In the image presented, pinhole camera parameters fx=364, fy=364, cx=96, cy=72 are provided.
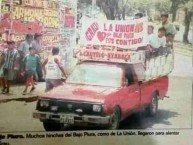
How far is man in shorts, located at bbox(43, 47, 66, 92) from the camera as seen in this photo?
3.99 ft

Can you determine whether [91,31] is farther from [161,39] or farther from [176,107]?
[176,107]

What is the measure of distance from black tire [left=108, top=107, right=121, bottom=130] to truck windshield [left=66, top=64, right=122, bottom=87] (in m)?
0.09

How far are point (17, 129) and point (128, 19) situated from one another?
→ 527mm

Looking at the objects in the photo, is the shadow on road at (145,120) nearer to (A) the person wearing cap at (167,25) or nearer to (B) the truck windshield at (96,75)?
(B) the truck windshield at (96,75)

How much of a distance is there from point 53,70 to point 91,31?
7.3 inches

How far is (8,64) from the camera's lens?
1196 millimetres

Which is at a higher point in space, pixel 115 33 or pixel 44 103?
pixel 115 33

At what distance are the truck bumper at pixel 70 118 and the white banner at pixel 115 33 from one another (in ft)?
0.82

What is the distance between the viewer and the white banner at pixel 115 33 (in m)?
1.24

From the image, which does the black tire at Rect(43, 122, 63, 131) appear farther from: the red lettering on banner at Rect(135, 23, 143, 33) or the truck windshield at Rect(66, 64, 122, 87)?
the red lettering on banner at Rect(135, 23, 143, 33)

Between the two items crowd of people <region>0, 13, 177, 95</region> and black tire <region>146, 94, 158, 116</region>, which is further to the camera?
black tire <region>146, 94, 158, 116</region>

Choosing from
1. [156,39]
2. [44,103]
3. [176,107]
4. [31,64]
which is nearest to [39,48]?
[31,64]

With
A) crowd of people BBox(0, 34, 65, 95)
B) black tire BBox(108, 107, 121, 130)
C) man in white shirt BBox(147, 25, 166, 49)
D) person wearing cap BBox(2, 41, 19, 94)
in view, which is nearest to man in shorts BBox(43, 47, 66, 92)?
crowd of people BBox(0, 34, 65, 95)

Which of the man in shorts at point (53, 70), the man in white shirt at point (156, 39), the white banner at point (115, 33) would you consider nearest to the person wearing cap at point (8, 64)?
the man in shorts at point (53, 70)
